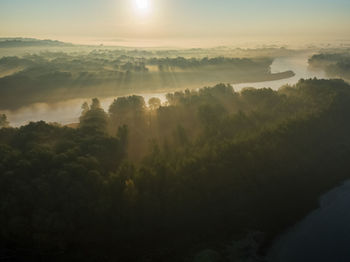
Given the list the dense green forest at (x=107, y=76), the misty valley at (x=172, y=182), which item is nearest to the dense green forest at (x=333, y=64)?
the dense green forest at (x=107, y=76)

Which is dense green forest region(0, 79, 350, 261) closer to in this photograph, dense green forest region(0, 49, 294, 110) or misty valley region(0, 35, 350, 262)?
misty valley region(0, 35, 350, 262)


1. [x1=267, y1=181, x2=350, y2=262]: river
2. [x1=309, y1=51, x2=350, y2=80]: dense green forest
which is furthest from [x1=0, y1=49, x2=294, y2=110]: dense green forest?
[x1=267, y1=181, x2=350, y2=262]: river

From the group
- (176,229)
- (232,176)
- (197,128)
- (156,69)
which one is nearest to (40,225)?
(176,229)

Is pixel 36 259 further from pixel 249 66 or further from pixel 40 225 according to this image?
pixel 249 66

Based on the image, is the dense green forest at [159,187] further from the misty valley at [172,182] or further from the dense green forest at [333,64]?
the dense green forest at [333,64]

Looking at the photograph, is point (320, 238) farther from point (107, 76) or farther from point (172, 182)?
point (107, 76)

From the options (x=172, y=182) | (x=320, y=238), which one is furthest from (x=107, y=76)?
(x=320, y=238)

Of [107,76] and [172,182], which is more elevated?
[107,76]
